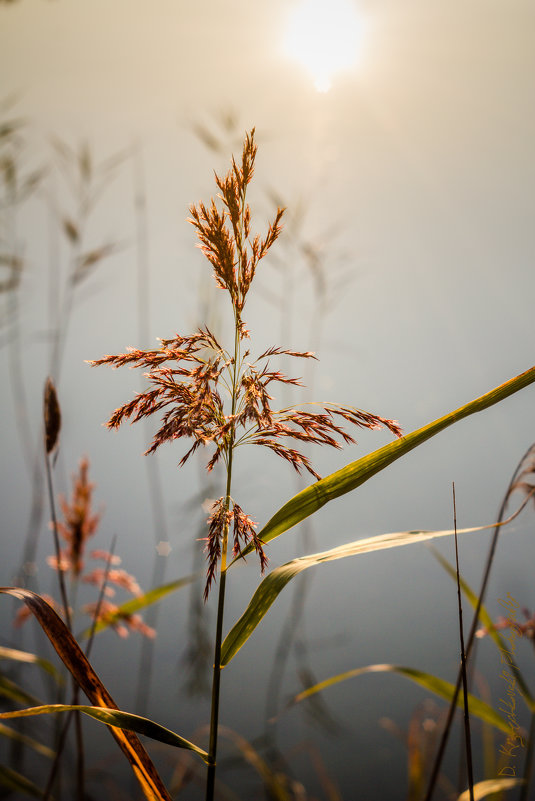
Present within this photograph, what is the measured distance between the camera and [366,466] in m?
0.60

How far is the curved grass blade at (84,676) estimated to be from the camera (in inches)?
21.9

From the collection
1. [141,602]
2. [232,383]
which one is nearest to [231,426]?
[232,383]

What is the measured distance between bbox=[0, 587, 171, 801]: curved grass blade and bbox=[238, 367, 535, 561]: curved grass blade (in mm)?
245

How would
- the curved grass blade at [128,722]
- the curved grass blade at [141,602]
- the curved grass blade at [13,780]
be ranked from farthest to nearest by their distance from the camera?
the curved grass blade at [141,602] < the curved grass blade at [13,780] < the curved grass blade at [128,722]

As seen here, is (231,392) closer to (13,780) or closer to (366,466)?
(366,466)

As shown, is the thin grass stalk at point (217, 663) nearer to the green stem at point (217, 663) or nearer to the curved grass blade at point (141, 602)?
the green stem at point (217, 663)

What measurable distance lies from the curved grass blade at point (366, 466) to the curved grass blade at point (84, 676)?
0.25 metres

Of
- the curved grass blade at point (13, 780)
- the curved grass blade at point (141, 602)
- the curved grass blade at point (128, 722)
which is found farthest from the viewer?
the curved grass blade at point (141, 602)

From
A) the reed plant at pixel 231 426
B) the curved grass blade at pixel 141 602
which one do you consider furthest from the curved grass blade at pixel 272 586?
the curved grass blade at pixel 141 602

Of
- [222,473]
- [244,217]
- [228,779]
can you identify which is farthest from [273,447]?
[228,779]

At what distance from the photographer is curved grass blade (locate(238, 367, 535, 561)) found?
58cm

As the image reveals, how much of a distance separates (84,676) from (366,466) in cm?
40

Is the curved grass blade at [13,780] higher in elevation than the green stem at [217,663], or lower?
lower

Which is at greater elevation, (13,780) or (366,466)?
(366,466)
